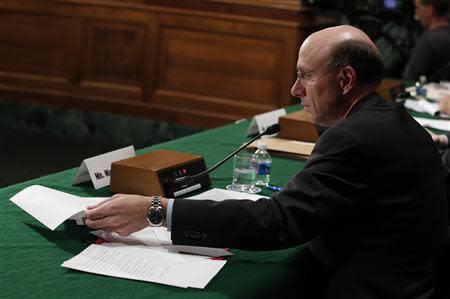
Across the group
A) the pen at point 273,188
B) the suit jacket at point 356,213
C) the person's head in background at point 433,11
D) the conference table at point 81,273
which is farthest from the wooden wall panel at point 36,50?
the suit jacket at point 356,213

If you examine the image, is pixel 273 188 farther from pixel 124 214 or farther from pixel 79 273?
pixel 79 273

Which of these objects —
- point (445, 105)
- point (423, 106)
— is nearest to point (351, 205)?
point (445, 105)

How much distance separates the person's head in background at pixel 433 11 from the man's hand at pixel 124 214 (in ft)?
14.7

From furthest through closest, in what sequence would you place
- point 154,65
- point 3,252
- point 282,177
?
point 154,65 → point 282,177 → point 3,252

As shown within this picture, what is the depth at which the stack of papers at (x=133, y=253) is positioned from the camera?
1.61 metres

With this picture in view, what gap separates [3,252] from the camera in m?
1.67

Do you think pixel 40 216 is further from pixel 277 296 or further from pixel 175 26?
pixel 175 26

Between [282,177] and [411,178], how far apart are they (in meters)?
0.94

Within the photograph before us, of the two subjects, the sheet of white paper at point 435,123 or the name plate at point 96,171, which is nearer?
the name plate at point 96,171

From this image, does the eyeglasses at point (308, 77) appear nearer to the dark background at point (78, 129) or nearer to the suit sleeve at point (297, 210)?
the suit sleeve at point (297, 210)

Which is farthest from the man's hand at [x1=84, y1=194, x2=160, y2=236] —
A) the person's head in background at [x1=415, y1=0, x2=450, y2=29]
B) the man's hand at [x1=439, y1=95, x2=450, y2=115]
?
the person's head in background at [x1=415, y1=0, x2=450, y2=29]

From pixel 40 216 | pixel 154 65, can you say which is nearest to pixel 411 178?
pixel 40 216

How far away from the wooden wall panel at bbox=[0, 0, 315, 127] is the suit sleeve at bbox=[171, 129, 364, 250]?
432 centimetres

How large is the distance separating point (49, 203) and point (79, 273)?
0.42m
